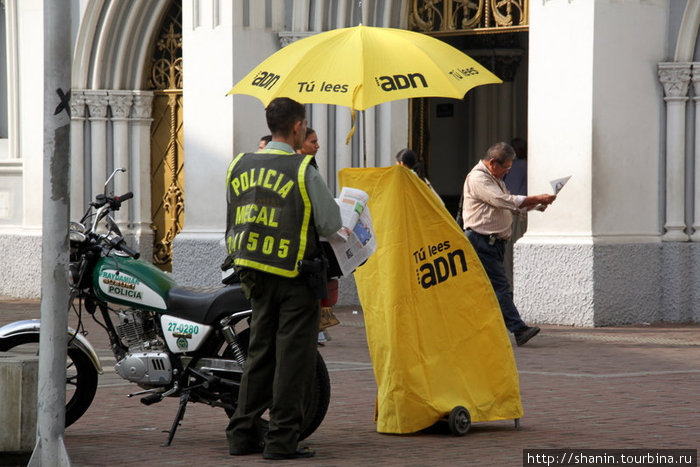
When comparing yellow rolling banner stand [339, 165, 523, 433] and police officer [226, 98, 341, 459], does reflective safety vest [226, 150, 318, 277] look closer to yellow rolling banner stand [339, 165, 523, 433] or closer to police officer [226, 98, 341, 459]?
police officer [226, 98, 341, 459]

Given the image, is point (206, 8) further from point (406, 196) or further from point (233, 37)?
point (406, 196)

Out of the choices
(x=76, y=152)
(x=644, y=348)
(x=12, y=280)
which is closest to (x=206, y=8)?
(x=76, y=152)

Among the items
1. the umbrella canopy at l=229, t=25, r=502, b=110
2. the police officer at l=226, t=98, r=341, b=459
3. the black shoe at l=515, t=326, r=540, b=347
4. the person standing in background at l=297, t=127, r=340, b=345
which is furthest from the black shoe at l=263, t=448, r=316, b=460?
the black shoe at l=515, t=326, r=540, b=347

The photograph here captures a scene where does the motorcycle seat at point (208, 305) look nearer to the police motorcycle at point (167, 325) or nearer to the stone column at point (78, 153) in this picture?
the police motorcycle at point (167, 325)

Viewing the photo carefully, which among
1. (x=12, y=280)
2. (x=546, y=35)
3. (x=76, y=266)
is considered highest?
(x=546, y=35)

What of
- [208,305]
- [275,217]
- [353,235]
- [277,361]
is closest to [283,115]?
[275,217]

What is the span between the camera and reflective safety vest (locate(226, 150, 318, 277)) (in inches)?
246

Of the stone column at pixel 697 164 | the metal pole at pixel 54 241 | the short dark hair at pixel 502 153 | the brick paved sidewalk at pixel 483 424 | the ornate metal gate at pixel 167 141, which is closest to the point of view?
the metal pole at pixel 54 241

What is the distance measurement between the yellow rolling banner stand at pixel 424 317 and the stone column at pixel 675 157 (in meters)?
7.01

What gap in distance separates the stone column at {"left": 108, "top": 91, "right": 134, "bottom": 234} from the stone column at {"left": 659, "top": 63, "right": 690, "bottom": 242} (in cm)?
766

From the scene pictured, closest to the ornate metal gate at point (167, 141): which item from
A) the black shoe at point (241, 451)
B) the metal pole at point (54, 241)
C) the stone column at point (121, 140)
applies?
the stone column at point (121, 140)

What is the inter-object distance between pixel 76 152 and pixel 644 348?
956 cm

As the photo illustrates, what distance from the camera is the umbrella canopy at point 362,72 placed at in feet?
22.1

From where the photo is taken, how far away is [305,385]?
20.9 ft
